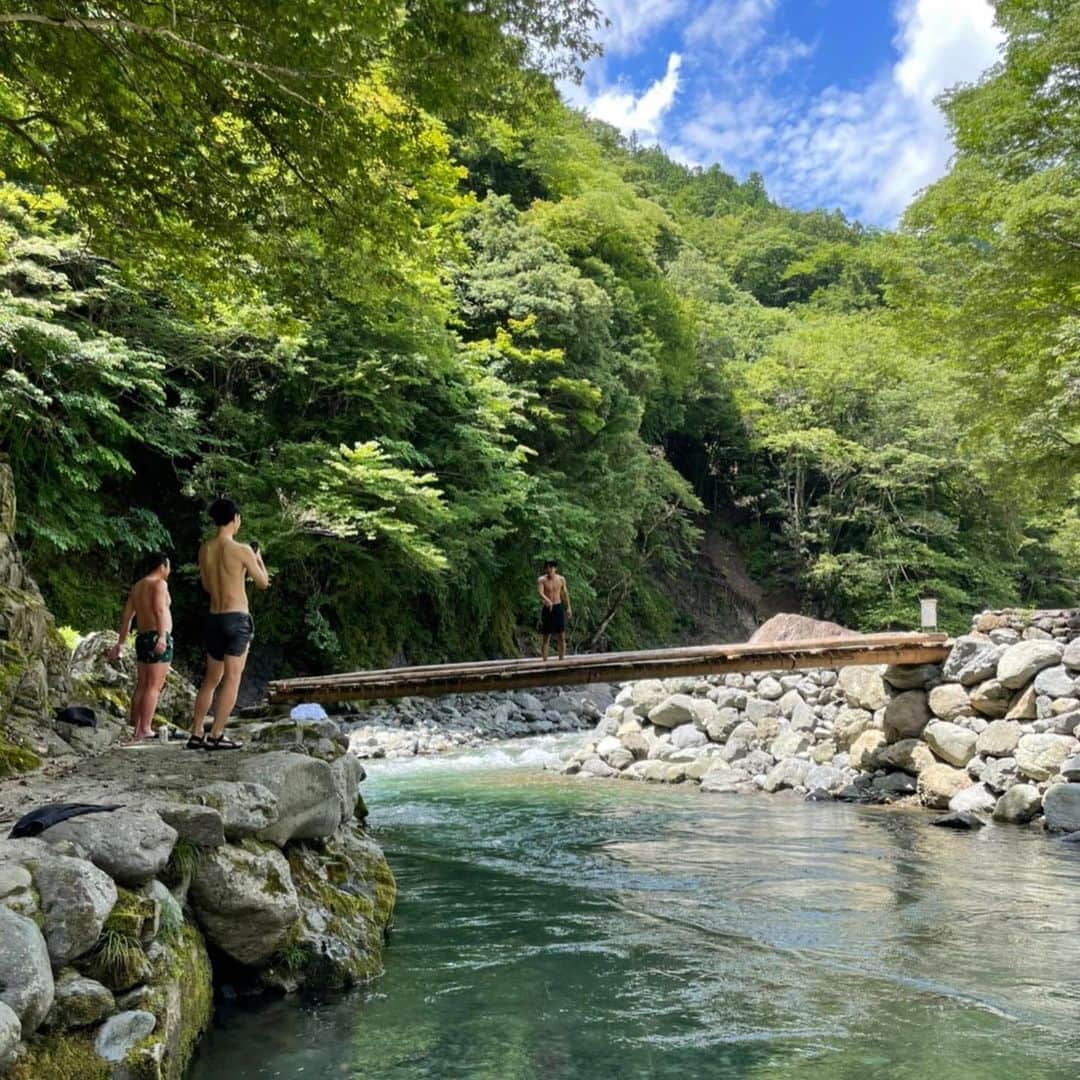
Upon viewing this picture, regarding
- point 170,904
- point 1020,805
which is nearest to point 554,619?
point 1020,805

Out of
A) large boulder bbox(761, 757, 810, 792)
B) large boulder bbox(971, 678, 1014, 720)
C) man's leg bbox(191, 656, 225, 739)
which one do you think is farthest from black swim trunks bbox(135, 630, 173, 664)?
large boulder bbox(971, 678, 1014, 720)

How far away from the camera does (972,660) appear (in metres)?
10.8

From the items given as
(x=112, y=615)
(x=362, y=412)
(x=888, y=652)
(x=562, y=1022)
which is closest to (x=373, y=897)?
(x=562, y=1022)

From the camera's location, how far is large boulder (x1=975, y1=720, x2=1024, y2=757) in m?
9.80

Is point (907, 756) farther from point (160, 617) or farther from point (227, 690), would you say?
point (160, 617)

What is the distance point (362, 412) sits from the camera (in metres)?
16.5

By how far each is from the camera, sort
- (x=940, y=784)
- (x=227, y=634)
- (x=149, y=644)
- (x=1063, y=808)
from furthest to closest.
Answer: (x=940, y=784), (x=1063, y=808), (x=149, y=644), (x=227, y=634)

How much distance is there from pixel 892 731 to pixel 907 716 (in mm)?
261

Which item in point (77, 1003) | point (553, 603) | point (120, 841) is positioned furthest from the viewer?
point (553, 603)

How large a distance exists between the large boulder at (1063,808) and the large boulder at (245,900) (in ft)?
24.0

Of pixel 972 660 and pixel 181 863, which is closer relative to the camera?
pixel 181 863

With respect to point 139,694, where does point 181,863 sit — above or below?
below

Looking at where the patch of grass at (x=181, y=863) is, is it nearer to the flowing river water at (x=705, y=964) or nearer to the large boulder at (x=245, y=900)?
the large boulder at (x=245, y=900)

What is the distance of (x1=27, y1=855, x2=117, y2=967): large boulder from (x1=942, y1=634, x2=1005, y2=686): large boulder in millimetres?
10004
